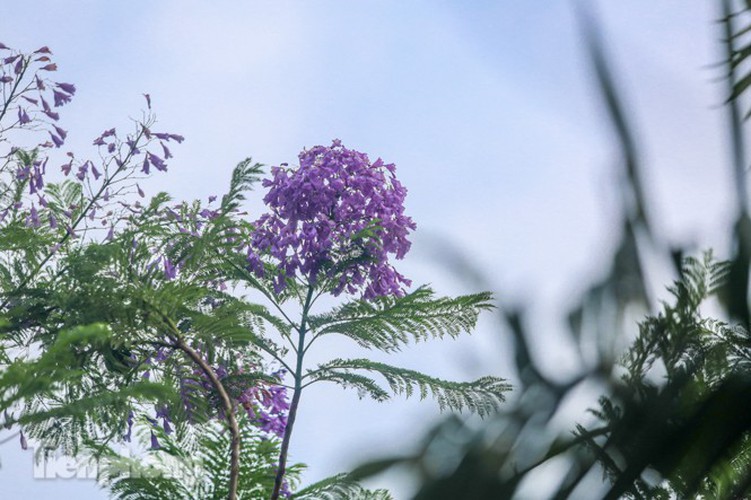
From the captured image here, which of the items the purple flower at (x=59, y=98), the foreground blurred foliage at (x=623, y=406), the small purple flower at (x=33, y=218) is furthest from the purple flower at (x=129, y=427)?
the foreground blurred foliage at (x=623, y=406)

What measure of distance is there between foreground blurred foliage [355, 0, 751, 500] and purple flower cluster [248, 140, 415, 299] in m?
3.56

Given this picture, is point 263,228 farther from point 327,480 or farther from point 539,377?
point 539,377

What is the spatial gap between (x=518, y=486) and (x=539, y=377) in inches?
1.3

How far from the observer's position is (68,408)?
2.38 metres

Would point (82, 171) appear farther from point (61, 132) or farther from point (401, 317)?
point (401, 317)

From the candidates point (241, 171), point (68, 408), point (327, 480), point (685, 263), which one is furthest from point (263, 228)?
point (685, 263)

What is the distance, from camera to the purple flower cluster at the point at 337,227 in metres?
4.01

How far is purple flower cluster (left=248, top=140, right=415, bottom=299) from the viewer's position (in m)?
4.01

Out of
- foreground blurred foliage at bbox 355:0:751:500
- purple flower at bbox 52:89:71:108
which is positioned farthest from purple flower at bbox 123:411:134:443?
foreground blurred foliage at bbox 355:0:751:500

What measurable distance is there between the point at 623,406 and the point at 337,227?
3812 millimetres

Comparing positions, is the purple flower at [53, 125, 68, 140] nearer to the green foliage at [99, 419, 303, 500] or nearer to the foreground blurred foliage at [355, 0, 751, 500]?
the green foliage at [99, 419, 303, 500]

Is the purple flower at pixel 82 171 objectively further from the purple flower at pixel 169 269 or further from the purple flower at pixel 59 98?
the purple flower at pixel 169 269

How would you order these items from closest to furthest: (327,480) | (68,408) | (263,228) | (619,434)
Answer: (619,434)
(68,408)
(327,480)
(263,228)

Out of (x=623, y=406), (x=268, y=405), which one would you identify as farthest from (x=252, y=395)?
(x=623, y=406)
